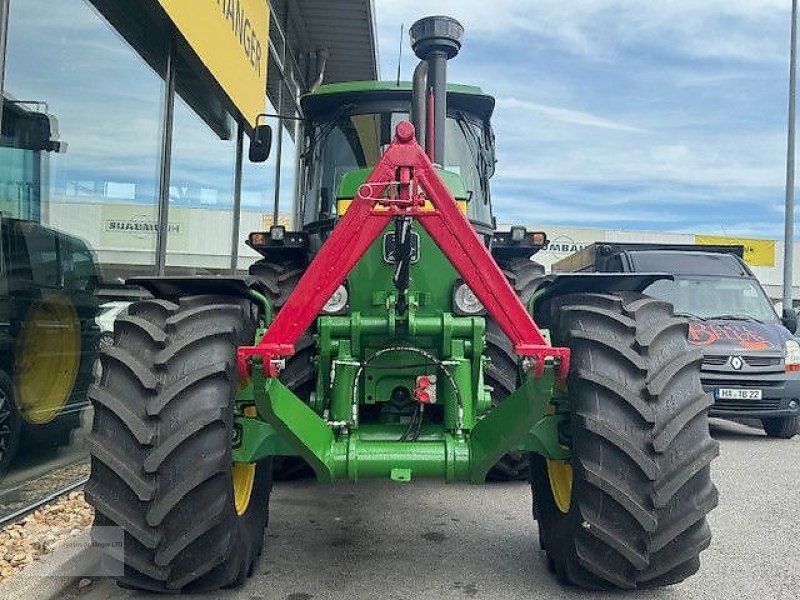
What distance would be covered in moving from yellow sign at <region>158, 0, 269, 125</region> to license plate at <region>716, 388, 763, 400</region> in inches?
228

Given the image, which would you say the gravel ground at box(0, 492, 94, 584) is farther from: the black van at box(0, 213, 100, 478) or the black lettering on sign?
the black lettering on sign

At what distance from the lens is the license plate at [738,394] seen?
8648 mm

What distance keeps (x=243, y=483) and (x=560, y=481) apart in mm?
1548

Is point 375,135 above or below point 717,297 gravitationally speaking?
above

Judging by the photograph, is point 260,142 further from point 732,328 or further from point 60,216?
point 732,328

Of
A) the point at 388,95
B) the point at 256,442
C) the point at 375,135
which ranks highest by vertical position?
the point at 388,95

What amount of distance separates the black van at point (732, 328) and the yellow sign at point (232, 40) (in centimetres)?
483

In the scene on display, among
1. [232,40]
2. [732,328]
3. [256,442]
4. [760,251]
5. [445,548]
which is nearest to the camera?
[256,442]

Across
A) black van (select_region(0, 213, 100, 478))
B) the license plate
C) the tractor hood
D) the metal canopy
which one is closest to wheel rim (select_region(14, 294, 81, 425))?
black van (select_region(0, 213, 100, 478))

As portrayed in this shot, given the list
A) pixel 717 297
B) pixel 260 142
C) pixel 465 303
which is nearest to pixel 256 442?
pixel 465 303

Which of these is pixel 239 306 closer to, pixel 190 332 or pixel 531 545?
pixel 190 332

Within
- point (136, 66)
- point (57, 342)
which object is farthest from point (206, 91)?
point (57, 342)

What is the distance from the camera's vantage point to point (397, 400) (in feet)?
13.8

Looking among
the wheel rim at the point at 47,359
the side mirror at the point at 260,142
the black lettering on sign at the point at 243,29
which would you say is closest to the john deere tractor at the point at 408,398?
the wheel rim at the point at 47,359
